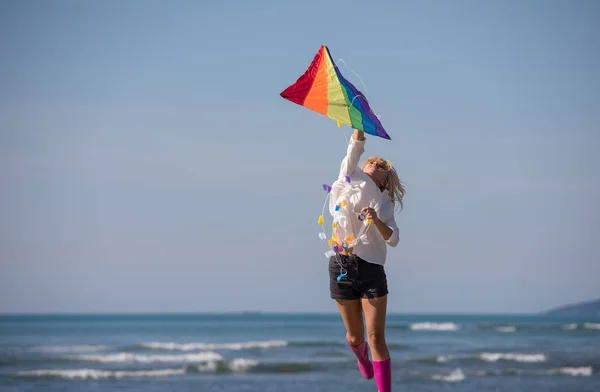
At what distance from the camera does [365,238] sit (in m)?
5.24

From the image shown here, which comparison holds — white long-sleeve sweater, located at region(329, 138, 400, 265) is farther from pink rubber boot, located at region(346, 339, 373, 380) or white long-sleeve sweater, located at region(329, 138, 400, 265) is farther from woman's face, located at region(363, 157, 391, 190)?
pink rubber boot, located at region(346, 339, 373, 380)

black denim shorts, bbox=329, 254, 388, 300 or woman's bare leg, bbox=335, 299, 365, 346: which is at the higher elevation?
black denim shorts, bbox=329, 254, 388, 300

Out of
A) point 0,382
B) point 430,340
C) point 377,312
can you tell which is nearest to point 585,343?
point 430,340

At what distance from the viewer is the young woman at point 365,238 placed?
5160mm

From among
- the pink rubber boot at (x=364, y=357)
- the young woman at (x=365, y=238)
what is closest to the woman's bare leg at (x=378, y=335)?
the young woman at (x=365, y=238)

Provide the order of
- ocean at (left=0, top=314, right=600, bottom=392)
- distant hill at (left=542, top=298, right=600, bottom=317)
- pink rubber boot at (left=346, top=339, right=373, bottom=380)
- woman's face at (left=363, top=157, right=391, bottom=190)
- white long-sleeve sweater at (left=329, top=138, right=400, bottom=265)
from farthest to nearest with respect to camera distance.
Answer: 1. distant hill at (left=542, top=298, right=600, bottom=317)
2. ocean at (left=0, top=314, right=600, bottom=392)
3. pink rubber boot at (left=346, top=339, right=373, bottom=380)
4. woman's face at (left=363, top=157, right=391, bottom=190)
5. white long-sleeve sweater at (left=329, top=138, right=400, bottom=265)

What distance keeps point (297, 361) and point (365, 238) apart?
42.7 feet

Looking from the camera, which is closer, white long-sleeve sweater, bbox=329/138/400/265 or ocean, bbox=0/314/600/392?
white long-sleeve sweater, bbox=329/138/400/265

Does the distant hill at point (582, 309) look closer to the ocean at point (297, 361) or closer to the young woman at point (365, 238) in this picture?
the ocean at point (297, 361)

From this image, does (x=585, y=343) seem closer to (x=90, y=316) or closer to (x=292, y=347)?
(x=292, y=347)

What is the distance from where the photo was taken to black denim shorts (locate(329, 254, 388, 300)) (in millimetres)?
5223

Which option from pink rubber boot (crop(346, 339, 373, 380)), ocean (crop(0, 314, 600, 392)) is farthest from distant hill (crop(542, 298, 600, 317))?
pink rubber boot (crop(346, 339, 373, 380))

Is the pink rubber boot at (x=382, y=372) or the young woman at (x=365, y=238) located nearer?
the young woman at (x=365, y=238)

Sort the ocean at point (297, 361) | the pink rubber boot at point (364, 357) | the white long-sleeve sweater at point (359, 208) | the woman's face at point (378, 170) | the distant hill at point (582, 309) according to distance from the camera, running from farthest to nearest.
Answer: the distant hill at point (582, 309) < the ocean at point (297, 361) < the pink rubber boot at point (364, 357) < the woman's face at point (378, 170) < the white long-sleeve sweater at point (359, 208)
